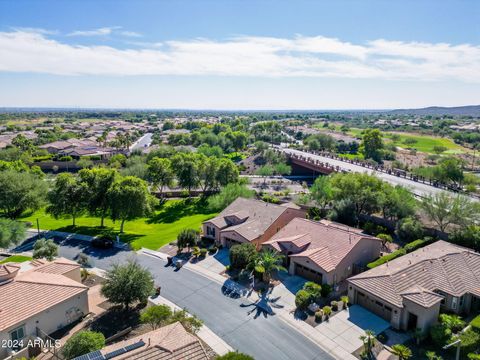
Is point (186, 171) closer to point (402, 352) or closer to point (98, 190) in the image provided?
point (98, 190)

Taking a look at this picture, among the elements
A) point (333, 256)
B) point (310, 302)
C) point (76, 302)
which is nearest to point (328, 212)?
point (333, 256)

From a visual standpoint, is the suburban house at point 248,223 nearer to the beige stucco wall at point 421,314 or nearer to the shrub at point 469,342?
the beige stucco wall at point 421,314

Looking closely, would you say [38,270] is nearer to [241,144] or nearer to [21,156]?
[21,156]

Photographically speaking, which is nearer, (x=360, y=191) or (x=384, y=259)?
(x=384, y=259)

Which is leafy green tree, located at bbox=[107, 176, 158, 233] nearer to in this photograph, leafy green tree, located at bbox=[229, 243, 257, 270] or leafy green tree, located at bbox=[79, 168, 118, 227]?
leafy green tree, located at bbox=[79, 168, 118, 227]

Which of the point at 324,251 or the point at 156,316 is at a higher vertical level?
the point at 324,251

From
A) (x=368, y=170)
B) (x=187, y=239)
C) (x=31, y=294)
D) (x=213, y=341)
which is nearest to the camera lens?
(x=213, y=341)

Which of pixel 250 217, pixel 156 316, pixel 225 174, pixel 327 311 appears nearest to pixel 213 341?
pixel 156 316
